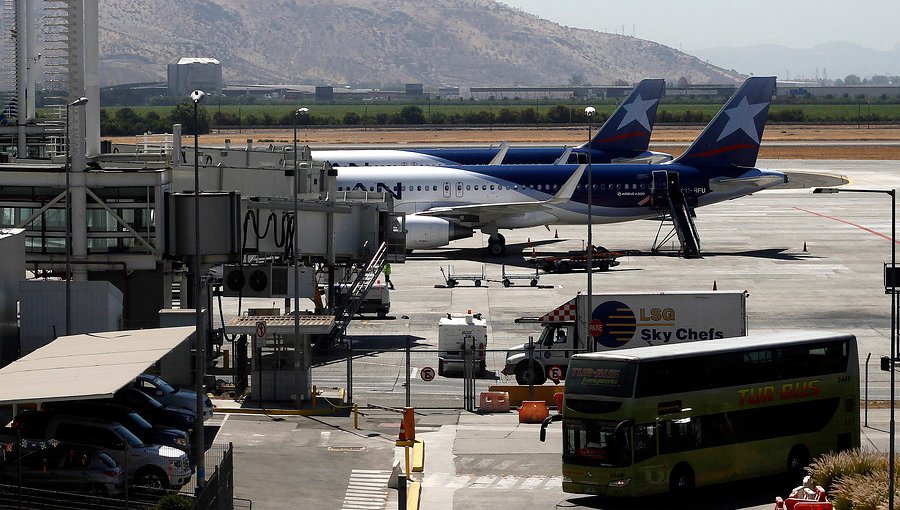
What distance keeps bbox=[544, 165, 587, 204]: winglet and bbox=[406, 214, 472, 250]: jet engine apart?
22.5 feet

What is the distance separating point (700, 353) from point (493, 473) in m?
5.84

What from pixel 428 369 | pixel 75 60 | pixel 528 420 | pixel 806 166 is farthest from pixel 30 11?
pixel 806 166

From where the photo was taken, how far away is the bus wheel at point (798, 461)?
108ft

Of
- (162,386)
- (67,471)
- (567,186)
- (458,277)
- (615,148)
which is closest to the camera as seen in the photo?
(67,471)

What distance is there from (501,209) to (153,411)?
41.9 meters

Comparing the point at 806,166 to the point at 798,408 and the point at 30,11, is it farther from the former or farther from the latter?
the point at 798,408

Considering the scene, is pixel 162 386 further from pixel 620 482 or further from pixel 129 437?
pixel 620 482

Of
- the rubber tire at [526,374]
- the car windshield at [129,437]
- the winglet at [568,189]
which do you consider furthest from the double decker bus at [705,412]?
the winglet at [568,189]

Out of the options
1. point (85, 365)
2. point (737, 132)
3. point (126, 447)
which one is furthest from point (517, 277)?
point (126, 447)

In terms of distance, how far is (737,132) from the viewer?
80.6 metres

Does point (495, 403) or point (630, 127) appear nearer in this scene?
point (495, 403)

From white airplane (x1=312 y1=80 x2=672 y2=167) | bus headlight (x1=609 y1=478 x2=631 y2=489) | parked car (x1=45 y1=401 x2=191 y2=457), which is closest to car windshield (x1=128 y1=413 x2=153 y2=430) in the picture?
parked car (x1=45 y1=401 x2=191 y2=457)

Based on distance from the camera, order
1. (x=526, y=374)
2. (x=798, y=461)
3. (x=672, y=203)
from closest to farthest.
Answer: (x=798, y=461) < (x=526, y=374) < (x=672, y=203)

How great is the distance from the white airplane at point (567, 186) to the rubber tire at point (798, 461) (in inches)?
1669
